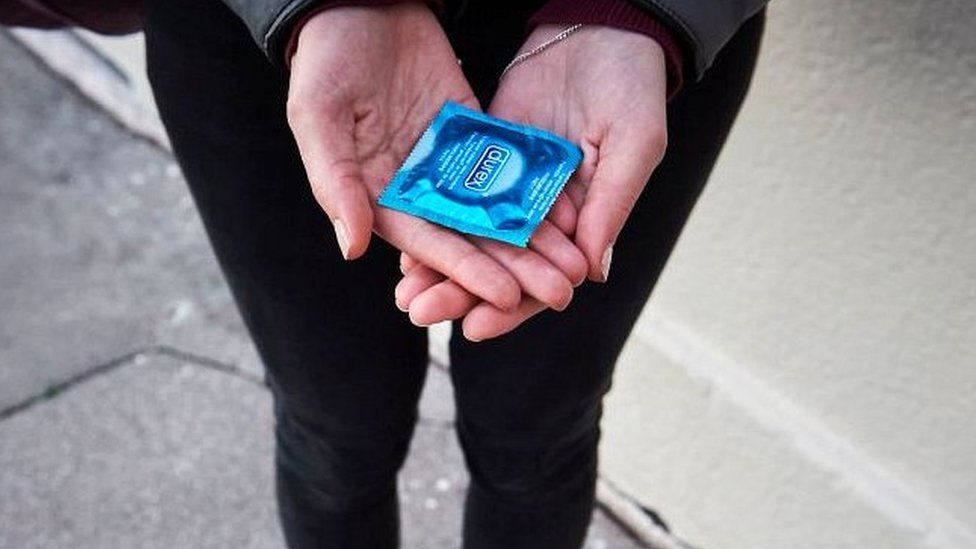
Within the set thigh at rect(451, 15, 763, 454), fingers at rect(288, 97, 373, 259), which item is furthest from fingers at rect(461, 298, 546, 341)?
thigh at rect(451, 15, 763, 454)

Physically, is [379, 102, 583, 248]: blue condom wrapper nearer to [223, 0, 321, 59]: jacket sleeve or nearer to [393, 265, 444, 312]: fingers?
[393, 265, 444, 312]: fingers

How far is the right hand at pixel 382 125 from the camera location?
0.94 meters

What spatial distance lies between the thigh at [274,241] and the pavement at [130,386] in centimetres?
78

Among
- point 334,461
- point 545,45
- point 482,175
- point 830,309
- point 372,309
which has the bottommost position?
point 334,461

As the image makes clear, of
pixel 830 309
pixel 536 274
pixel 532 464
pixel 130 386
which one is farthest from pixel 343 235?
pixel 130 386

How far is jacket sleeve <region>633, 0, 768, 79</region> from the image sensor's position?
38.3 inches

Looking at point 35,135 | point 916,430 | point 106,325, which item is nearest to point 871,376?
point 916,430

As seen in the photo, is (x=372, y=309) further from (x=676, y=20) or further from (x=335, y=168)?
(x=676, y=20)

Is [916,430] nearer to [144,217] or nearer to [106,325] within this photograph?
[106,325]

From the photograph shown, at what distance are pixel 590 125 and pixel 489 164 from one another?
0.35ft

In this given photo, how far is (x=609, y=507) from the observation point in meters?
2.05

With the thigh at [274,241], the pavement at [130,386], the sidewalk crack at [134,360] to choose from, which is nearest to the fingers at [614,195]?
the thigh at [274,241]

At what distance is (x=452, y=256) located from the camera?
37.6 inches

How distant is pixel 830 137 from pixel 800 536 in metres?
0.66
